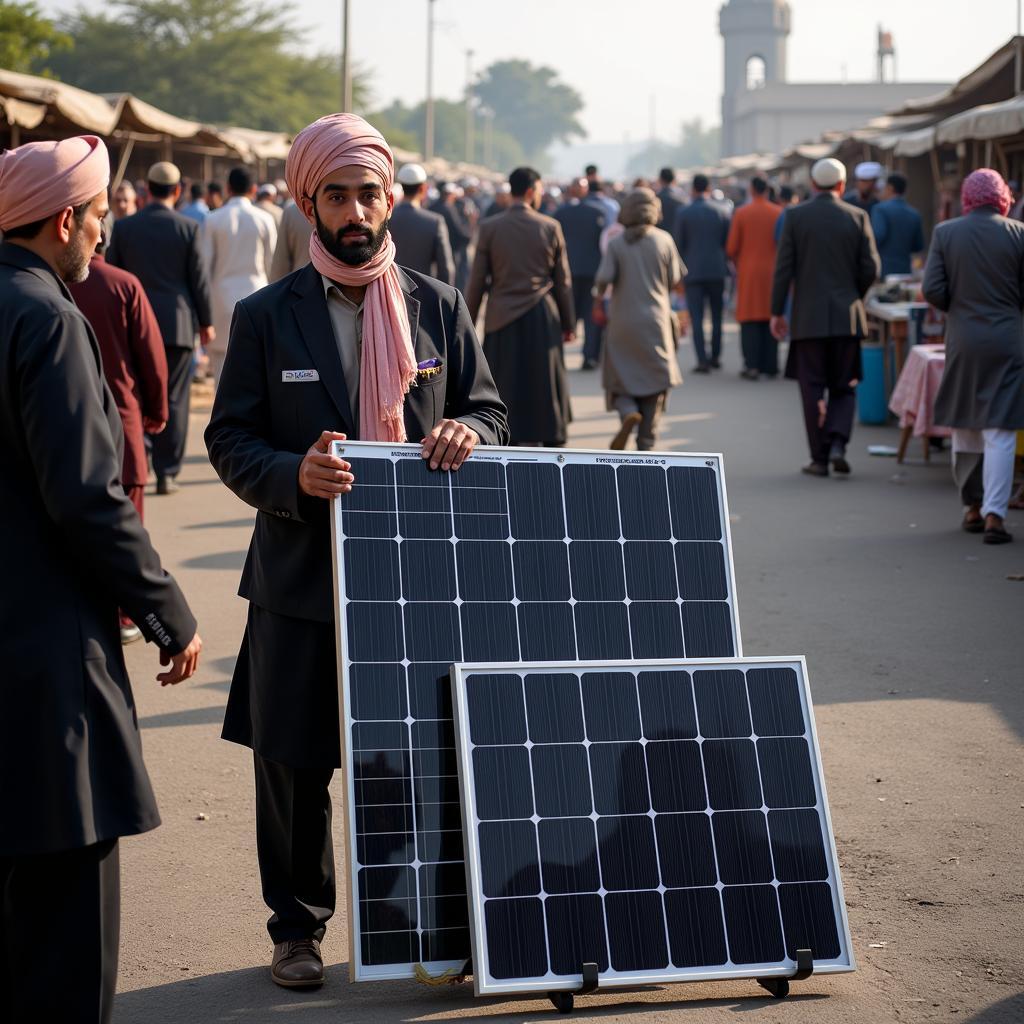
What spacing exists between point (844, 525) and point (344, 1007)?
7.50 meters

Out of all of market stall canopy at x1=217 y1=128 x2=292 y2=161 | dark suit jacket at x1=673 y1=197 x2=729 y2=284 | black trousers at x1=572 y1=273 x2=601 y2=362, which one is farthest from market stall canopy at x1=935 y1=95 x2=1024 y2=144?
market stall canopy at x1=217 y1=128 x2=292 y2=161

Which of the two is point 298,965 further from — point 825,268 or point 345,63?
point 345,63

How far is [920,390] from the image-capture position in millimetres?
12383

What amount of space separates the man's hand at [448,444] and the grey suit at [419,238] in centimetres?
817

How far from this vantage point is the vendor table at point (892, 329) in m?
14.4

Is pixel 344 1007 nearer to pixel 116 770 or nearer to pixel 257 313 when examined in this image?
pixel 116 770

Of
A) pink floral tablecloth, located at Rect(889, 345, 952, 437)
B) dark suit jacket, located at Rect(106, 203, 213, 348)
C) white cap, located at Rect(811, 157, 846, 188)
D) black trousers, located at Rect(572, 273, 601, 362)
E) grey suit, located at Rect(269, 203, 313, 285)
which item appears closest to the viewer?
grey suit, located at Rect(269, 203, 313, 285)

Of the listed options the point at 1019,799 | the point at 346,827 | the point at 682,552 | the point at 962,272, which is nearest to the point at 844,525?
the point at 962,272

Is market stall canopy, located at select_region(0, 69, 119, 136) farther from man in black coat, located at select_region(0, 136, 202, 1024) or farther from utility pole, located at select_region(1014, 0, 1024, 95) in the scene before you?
man in black coat, located at select_region(0, 136, 202, 1024)

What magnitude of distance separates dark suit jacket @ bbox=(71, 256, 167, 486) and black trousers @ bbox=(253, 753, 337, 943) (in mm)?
4204

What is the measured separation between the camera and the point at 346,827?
3996 millimetres

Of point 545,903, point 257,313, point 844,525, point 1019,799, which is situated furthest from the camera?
point 844,525

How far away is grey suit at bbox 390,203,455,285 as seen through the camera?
484 inches

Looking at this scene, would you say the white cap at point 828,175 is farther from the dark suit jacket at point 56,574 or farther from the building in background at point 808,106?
the building in background at point 808,106
